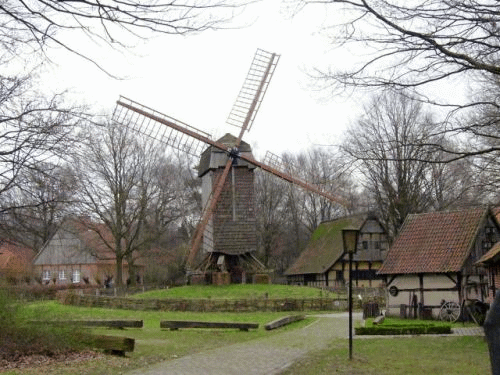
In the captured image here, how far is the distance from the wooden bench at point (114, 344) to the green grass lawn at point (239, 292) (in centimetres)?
2057

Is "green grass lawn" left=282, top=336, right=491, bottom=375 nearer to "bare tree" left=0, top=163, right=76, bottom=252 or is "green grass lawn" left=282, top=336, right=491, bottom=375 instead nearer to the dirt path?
the dirt path

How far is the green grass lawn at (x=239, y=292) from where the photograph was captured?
36438 millimetres

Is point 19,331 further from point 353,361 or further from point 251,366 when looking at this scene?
point 353,361

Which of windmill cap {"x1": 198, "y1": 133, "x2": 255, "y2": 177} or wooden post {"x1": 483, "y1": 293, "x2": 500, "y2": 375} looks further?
windmill cap {"x1": 198, "y1": 133, "x2": 255, "y2": 177}

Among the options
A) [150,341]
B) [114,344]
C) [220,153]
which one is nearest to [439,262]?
[150,341]

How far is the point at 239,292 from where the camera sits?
37.3 meters

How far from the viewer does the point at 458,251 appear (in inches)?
1105

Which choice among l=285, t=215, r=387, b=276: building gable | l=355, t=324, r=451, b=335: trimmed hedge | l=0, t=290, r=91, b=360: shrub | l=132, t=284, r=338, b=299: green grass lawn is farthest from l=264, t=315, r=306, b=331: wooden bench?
l=285, t=215, r=387, b=276: building gable

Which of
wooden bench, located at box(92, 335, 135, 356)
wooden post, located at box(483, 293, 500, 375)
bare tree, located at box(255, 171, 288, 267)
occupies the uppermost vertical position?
bare tree, located at box(255, 171, 288, 267)

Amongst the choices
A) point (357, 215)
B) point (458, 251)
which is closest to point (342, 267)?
point (357, 215)

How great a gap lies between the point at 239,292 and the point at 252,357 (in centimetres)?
2217

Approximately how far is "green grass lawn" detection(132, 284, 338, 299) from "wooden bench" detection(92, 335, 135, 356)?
810 inches

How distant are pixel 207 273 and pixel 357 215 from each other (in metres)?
13.6

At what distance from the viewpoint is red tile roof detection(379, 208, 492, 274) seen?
28.0 meters
